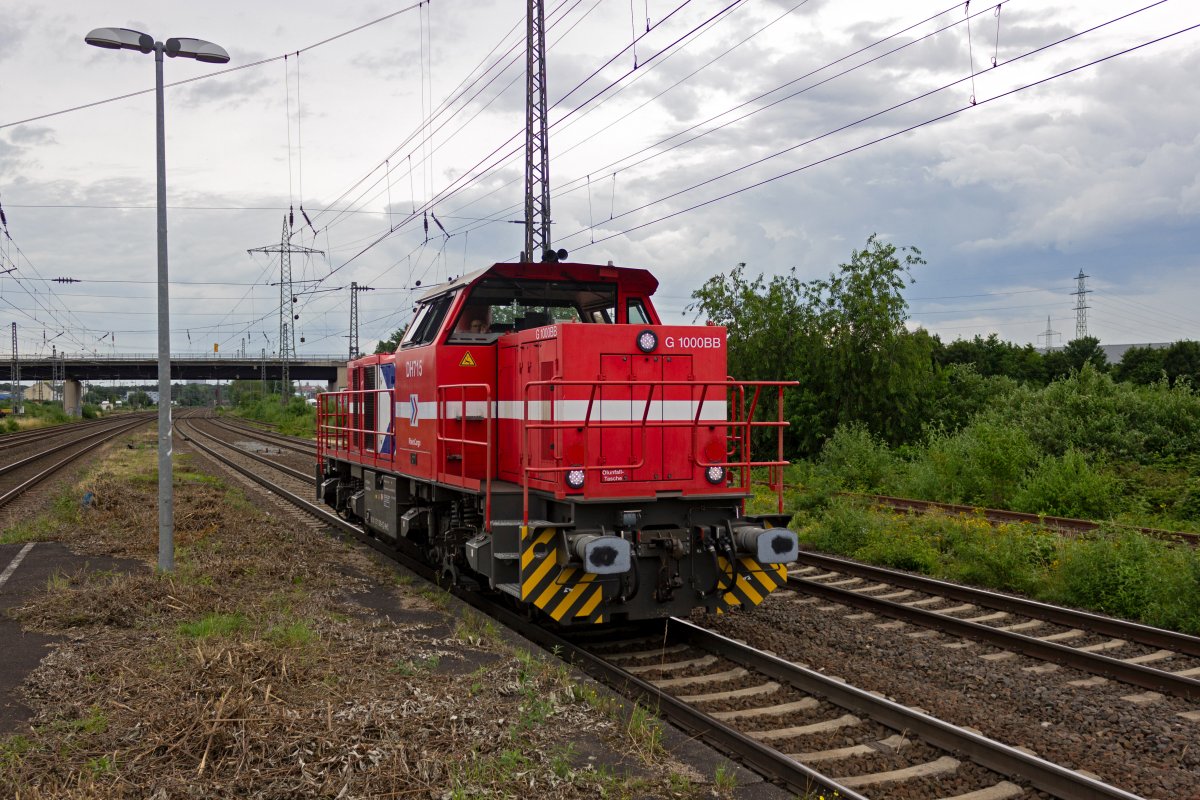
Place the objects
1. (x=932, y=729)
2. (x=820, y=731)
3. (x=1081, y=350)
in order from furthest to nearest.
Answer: (x=1081, y=350) < (x=820, y=731) < (x=932, y=729)

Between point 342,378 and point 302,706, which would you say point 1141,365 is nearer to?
point 342,378

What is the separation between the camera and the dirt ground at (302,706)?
14.1ft

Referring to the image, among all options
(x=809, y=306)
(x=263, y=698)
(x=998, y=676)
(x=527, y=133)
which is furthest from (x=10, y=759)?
(x=809, y=306)

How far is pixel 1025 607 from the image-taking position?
8.59 m

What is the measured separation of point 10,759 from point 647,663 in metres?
4.27

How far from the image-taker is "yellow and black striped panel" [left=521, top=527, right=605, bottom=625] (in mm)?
6898

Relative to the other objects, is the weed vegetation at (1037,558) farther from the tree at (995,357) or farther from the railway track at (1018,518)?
the tree at (995,357)

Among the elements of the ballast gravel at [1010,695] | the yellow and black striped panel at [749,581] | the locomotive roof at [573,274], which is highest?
the locomotive roof at [573,274]

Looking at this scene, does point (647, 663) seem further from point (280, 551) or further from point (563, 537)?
point (280, 551)

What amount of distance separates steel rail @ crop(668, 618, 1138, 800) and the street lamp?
239 inches

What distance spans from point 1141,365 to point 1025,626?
4007 centimetres

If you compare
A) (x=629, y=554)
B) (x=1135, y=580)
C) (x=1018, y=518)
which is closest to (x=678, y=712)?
(x=629, y=554)

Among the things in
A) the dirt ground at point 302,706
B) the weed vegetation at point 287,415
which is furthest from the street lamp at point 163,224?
the weed vegetation at point 287,415

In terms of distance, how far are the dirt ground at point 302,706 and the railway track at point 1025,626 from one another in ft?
12.3
